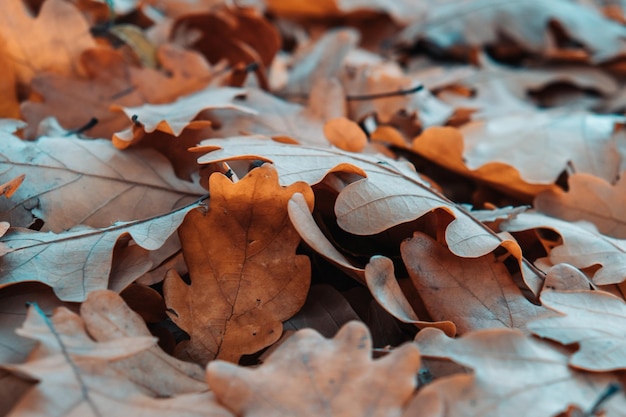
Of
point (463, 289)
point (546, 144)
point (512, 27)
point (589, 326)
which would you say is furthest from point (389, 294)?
point (512, 27)

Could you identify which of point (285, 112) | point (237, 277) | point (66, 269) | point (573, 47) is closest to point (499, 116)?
point (285, 112)

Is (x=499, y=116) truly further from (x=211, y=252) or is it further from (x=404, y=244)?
(x=211, y=252)

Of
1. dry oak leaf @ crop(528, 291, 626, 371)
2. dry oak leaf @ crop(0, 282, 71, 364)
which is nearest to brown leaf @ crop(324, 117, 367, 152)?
dry oak leaf @ crop(528, 291, 626, 371)

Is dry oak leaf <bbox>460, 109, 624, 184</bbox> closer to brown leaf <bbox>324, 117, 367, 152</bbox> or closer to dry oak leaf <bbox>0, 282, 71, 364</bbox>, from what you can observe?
brown leaf <bbox>324, 117, 367, 152</bbox>

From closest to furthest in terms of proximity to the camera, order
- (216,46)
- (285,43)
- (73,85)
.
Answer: (73,85), (216,46), (285,43)

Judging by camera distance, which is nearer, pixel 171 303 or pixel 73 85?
pixel 171 303

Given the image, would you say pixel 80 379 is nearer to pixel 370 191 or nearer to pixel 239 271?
pixel 239 271
